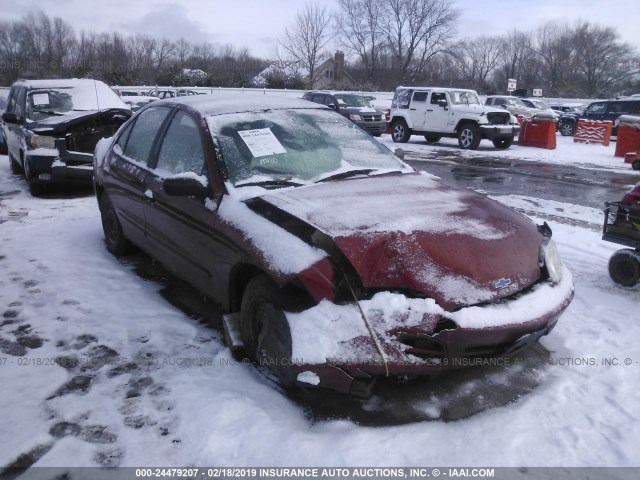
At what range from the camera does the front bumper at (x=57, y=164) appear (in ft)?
24.3

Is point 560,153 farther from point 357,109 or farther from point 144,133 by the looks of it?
point 144,133

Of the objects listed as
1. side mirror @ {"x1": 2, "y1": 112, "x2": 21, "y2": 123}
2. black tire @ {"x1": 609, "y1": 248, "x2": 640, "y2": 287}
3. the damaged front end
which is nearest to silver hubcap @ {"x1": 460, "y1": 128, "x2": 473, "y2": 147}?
black tire @ {"x1": 609, "y1": 248, "x2": 640, "y2": 287}

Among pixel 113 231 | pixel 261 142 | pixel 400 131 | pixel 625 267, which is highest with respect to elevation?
pixel 261 142

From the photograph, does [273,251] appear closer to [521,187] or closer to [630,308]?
[630,308]

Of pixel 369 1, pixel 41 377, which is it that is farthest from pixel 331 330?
pixel 369 1

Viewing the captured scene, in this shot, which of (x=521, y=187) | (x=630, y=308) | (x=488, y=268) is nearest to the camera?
(x=488, y=268)

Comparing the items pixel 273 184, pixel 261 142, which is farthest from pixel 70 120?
pixel 273 184

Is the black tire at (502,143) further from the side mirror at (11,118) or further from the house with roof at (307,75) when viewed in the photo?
the house with roof at (307,75)

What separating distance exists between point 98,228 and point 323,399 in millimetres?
4398

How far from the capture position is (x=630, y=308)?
3.86 m

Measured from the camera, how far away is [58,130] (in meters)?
7.43

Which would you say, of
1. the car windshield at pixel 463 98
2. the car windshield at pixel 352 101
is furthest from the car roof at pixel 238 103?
Result: the car windshield at pixel 352 101

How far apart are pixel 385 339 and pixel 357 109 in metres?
17.6

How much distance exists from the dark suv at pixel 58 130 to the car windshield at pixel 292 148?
485 cm
